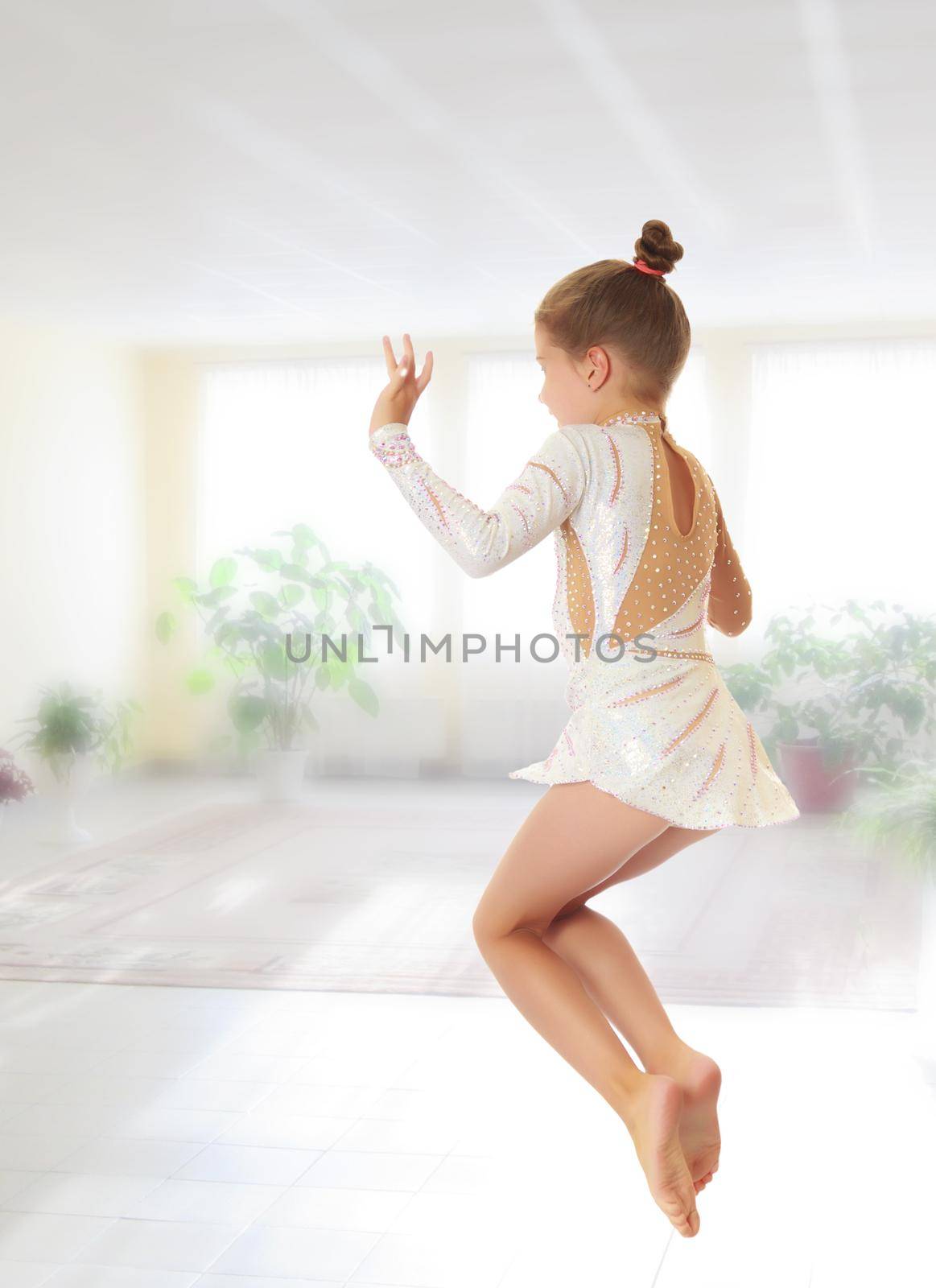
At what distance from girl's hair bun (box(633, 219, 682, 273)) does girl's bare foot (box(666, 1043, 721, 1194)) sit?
99cm

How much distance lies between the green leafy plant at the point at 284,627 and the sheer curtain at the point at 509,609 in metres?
0.27

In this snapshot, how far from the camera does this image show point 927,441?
4344 mm

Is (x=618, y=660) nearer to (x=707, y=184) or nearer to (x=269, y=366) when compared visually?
(x=707, y=184)

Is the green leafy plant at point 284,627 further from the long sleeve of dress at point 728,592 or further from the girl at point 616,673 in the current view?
the girl at point 616,673

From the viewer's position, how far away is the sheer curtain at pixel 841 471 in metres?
4.30

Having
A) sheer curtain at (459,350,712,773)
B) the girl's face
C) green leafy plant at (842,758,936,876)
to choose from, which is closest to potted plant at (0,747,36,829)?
sheer curtain at (459,350,712,773)

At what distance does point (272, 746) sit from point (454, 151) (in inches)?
75.7

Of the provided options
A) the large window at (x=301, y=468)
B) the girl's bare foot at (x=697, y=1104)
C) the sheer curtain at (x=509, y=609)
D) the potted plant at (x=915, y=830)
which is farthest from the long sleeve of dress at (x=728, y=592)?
the large window at (x=301, y=468)

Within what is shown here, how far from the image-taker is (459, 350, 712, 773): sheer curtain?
446 centimetres

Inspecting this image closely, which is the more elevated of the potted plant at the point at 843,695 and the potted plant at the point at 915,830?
the potted plant at the point at 843,695

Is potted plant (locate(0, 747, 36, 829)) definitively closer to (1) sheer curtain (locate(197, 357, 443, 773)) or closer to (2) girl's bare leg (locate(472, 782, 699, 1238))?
(1) sheer curtain (locate(197, 357, 443, 773))

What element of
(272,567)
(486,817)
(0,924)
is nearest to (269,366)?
(272,567)

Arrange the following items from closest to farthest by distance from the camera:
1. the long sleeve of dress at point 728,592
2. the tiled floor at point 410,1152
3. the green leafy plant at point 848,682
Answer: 1. the long sleeve of dress at point 728,592
2. the tiled floor at point 410,1152
3. the green leafy plant at point 848,682

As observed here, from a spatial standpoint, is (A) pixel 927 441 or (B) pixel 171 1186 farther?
A: (A) pixel 927 441
